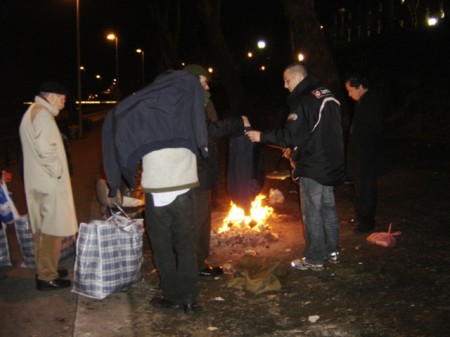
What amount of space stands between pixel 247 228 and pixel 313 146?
6.91 ft

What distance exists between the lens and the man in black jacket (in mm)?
5285

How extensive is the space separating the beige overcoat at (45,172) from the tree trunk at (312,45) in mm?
6156

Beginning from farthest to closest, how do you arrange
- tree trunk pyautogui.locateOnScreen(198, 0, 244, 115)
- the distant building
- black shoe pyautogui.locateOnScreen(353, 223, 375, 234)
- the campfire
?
the distant building, tree trunk pyautogui.locateOnScreen(198, 0, 244, 115), black shoe pyautogui.locateOnScreen(353, 223, 375, 234), the campfire

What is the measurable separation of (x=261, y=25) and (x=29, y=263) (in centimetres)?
4517

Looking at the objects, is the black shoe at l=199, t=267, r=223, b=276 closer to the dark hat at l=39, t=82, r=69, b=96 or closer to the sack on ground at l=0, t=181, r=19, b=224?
the sack on ground at l=0, t=181, r=19, b=224

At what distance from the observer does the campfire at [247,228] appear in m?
6.76

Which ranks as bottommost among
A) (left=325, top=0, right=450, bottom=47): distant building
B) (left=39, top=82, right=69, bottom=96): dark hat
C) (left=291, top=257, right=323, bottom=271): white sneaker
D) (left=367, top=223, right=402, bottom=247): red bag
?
(left=291, top=257, right=323, bottom=271): white sneaker

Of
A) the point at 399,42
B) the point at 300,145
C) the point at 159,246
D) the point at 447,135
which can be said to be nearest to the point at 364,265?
the point at 300,145

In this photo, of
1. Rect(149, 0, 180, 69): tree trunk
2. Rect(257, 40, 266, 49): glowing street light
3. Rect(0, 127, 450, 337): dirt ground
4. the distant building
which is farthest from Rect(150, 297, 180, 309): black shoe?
Rect(257, 40, 266, 49): glowing street light

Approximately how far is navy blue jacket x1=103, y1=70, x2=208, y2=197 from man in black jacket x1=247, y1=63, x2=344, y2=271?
1199 mm

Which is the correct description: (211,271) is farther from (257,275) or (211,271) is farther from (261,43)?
(261,43)

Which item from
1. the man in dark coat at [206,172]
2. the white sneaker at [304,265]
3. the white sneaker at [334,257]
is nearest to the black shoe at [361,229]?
the white sneaker at [334,257]

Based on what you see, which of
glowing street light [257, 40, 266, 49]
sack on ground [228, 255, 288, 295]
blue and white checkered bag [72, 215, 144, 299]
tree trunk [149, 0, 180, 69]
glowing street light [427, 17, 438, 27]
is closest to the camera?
blue and white checkered bag [72, 215, 144, 299]

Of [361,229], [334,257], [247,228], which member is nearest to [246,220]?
[247,228]
